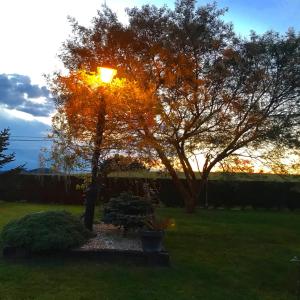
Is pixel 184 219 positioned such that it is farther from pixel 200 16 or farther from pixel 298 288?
pixel 298 288

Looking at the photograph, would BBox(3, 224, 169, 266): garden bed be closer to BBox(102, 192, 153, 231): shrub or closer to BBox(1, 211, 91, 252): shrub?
BBox(1, 211, 91, 252): shrub

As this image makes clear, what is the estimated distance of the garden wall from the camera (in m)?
25.7

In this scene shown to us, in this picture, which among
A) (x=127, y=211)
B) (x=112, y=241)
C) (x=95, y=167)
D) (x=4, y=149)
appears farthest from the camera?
(x=4, y=149)

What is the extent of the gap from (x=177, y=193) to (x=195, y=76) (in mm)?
10207

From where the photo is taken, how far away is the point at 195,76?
54.6 feet

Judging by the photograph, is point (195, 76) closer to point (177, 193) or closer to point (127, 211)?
point (127, 211)

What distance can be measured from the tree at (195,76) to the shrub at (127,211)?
1.38 metres

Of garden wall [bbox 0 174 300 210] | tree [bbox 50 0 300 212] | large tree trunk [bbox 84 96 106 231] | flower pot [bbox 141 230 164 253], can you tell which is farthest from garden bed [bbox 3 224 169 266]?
garden wall [bbox 0 174 300 210]

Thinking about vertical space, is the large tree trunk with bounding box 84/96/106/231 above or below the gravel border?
above

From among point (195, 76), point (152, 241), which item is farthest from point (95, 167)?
point (195, 76)

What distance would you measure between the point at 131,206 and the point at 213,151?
8.35 m

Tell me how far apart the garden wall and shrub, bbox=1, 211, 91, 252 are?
51.5 feet

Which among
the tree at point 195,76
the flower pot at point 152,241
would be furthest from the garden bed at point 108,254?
the tree at point 195,76

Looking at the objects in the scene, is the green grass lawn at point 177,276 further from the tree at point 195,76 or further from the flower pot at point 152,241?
the tree at point 195,76
